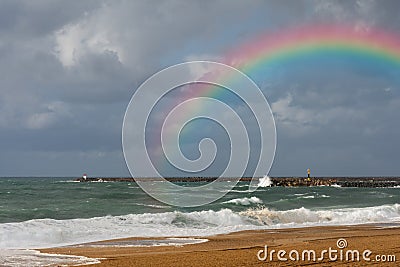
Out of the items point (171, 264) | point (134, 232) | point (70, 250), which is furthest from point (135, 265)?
point (134, 232)

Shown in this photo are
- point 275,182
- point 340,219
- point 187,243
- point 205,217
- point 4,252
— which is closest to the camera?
point 4,252

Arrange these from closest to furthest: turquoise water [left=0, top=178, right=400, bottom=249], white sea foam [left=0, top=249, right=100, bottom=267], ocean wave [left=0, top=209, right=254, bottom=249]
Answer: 1. white sea foam [left=0, top=249, right=100, bottom=267]
2. ocean wave [left=0, top=209, right=254, bottom=249]
3. turquoise water [left=0, top=178, right=400, bottom=249]

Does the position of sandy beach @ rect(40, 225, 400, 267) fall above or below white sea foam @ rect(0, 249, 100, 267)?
above

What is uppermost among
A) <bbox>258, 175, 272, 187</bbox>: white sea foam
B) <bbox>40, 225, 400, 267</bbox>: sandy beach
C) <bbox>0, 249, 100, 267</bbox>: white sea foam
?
<bbox>258, 175, 272, 187</bbox>: white sea foam

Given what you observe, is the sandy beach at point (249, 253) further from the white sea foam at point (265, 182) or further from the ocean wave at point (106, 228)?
the white sea foam at point (265, 182)

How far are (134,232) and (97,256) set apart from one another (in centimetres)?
861

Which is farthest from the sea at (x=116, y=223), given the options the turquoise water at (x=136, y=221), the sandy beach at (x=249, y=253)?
the sandy beach at (x=249, y=253)

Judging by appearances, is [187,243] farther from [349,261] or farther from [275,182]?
[275,182]

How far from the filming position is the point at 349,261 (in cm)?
1258

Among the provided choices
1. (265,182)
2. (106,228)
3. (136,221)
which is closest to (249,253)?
(106,228)

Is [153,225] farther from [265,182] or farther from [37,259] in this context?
[265,182]

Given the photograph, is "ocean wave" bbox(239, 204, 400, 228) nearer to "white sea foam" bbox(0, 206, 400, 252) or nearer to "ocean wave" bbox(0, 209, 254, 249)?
"white sea foam" bbox(0, 206, 400, 252)

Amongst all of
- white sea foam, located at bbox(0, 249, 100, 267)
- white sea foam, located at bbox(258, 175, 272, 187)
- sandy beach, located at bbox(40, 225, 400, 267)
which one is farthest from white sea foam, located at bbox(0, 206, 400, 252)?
white sea foam, located at bbox(258, 175, 272, 187)

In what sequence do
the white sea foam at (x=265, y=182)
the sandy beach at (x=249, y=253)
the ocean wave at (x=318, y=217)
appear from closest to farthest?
the sandy beach at (x=249, y=253) < the ocean wave at (x=318, y=217) < the white sea foam at (x=265, y=182)
